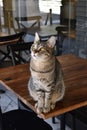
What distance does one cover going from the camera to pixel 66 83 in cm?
187

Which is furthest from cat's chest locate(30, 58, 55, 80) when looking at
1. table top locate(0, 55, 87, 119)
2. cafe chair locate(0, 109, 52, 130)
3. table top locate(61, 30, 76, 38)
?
table top locate(61, 30, 76, 38)

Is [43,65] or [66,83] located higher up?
[43,65]

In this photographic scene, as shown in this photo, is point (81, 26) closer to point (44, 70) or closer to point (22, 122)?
point (22, 122)

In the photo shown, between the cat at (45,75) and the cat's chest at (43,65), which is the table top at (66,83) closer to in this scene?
the cat at (45,75)

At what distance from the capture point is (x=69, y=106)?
1500 millimetres

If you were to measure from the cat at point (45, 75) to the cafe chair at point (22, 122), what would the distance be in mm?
444

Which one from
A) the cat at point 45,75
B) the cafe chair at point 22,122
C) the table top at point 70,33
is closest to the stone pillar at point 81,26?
the table top at point 70,33

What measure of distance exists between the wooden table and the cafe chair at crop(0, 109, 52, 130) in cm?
27

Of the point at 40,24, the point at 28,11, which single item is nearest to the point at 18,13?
the point at 28,11

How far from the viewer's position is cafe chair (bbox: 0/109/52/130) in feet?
6.08

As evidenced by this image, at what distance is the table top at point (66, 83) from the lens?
1.52 metres

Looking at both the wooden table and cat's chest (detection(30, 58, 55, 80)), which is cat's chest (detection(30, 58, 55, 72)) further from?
the wooden table

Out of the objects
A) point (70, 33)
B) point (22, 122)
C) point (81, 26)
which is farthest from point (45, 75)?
point (70, 33)

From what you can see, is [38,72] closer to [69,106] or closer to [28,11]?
[69,106]
